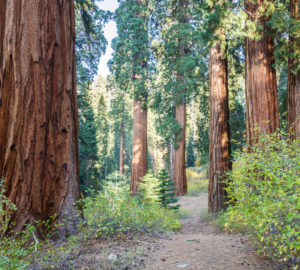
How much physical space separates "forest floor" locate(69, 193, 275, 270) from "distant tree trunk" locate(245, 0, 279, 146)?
2.89 metres

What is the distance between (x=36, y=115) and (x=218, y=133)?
5827 millimetres

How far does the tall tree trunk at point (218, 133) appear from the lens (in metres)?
7.89

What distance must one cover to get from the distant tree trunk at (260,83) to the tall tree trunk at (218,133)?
163cm

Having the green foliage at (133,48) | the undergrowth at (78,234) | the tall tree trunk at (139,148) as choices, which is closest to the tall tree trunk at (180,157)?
the tall tree trunk at (139,148)

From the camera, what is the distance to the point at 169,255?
3.77 m

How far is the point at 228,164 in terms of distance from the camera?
803cm

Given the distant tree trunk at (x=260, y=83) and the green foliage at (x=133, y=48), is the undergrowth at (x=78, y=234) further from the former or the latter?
the green foliage at (x=133, y=48)

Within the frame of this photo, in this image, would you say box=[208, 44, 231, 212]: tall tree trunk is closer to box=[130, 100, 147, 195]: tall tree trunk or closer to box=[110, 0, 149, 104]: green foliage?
box=[110, 0, 149, 104]: green foliage

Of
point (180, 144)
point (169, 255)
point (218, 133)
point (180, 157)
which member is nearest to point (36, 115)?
point (169, 255)

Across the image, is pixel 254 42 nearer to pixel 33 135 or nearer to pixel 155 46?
pixel 33 135

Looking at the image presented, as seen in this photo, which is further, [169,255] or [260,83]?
[260,83]

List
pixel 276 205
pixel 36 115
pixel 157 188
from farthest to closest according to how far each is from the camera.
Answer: pixel 157 188, pixel 36 115, pixel 276 205

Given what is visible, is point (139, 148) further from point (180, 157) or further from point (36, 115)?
point (36, 115)

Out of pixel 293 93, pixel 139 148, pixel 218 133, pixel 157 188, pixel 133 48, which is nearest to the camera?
pixel 293 93
